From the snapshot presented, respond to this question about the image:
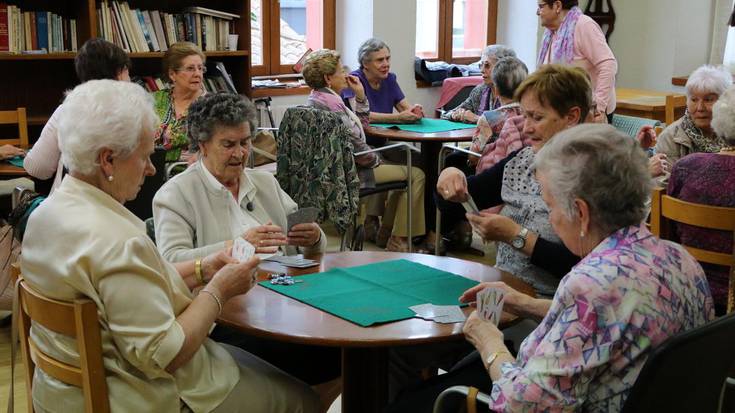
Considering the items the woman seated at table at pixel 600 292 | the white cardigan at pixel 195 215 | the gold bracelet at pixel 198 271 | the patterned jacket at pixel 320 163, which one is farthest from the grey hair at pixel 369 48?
the woman seated at table at pixel 600 292

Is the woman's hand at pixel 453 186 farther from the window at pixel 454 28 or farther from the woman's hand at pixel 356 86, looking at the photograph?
the window at pixel 454 28

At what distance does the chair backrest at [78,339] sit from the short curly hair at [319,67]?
3267 millimetres

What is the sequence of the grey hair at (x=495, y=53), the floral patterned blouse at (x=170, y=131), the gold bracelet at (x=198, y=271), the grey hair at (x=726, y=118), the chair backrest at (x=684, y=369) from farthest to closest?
1. the grey hair at (x=495, y=53)
2. the floral patterned blouse at (x=170, y=131)
3. the grey hair at (x=726, y=118)
4. the gold bracelet at (x=198, y=271)
5. the chair backrest at (x=684, y=369)

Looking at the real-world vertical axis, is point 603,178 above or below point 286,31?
below

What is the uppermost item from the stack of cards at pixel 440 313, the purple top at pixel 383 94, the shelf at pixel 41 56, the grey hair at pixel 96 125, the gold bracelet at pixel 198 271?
the shelf at pixel 41 56

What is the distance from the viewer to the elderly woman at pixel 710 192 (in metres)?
2.74

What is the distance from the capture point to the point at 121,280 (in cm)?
177

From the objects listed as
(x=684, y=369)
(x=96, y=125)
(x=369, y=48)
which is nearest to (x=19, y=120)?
(x=369, y=48)

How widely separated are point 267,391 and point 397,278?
1.72 feet

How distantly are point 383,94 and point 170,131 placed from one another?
178cm

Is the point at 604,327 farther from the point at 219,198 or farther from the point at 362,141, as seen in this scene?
the point at 362,141

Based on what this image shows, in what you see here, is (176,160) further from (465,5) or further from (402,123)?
(465,5)

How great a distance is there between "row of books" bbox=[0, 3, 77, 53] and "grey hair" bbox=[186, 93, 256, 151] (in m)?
2.52

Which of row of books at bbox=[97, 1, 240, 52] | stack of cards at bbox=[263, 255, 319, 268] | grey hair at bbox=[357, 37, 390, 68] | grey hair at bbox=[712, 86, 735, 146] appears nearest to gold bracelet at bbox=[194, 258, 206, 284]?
stack of cards at bbox=[263, 255, 319, 268]
